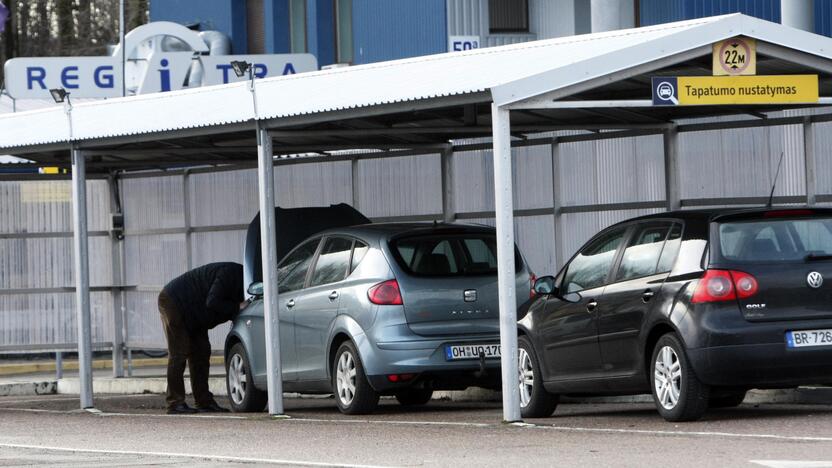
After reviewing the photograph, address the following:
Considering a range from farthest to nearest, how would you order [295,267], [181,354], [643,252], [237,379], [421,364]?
[181,354]
[237,379]
[295,267]
[421,364]
[643,252]

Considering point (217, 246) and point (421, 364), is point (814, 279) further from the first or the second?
point (217, 246)

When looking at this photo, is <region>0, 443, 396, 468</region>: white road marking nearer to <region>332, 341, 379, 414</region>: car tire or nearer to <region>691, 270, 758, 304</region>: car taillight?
<region>332, 341, 379, 414</region>: car tire

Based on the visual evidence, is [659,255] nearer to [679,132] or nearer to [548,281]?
[548,281]

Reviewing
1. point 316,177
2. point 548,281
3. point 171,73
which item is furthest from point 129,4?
point 548,281

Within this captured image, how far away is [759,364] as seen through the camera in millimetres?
12523

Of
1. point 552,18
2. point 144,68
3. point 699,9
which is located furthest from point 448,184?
point 144,68

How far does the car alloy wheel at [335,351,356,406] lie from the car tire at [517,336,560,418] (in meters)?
1.56

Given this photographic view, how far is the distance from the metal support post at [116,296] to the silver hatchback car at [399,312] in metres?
6.95

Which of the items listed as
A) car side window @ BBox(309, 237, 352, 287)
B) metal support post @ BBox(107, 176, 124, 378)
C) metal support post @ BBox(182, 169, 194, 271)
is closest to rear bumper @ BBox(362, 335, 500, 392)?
car side window @ BBox(309, 237, 352, 287)

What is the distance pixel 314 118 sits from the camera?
627 inches

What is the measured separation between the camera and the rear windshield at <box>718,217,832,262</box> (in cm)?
→ 1273

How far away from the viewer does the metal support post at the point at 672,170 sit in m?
17.3

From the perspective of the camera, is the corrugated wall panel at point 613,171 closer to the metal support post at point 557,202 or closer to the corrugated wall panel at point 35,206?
the metal support post at point 557,202

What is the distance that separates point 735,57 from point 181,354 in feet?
21.5
